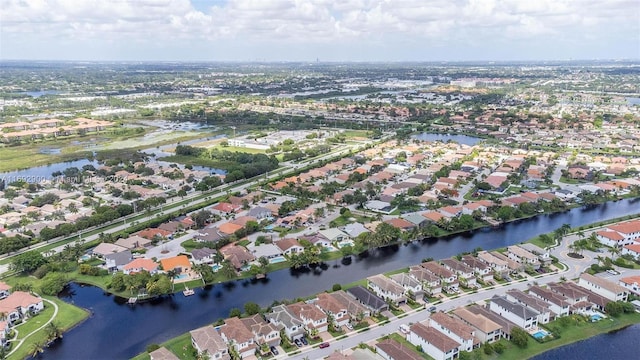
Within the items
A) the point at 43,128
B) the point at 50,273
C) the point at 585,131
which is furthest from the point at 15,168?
the point at 585,131

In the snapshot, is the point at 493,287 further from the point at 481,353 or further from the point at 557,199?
the point at 557,199

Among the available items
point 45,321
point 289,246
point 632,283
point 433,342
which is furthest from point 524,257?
point 45,321

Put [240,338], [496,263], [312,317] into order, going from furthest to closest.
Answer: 1. [496,263]
2. [312,317]
3. [240,338]

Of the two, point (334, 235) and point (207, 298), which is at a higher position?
point (334, 235)

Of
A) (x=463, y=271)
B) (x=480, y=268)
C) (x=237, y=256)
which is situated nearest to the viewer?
(x=463, y=271)

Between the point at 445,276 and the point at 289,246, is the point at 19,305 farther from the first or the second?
the point at 445,276

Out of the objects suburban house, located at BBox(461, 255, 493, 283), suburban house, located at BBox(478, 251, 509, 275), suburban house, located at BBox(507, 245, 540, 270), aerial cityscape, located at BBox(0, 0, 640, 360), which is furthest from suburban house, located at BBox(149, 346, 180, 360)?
suburban house, located at BBox(507, 245, 540, 270)

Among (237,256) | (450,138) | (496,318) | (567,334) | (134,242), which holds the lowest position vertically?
(567,334)
